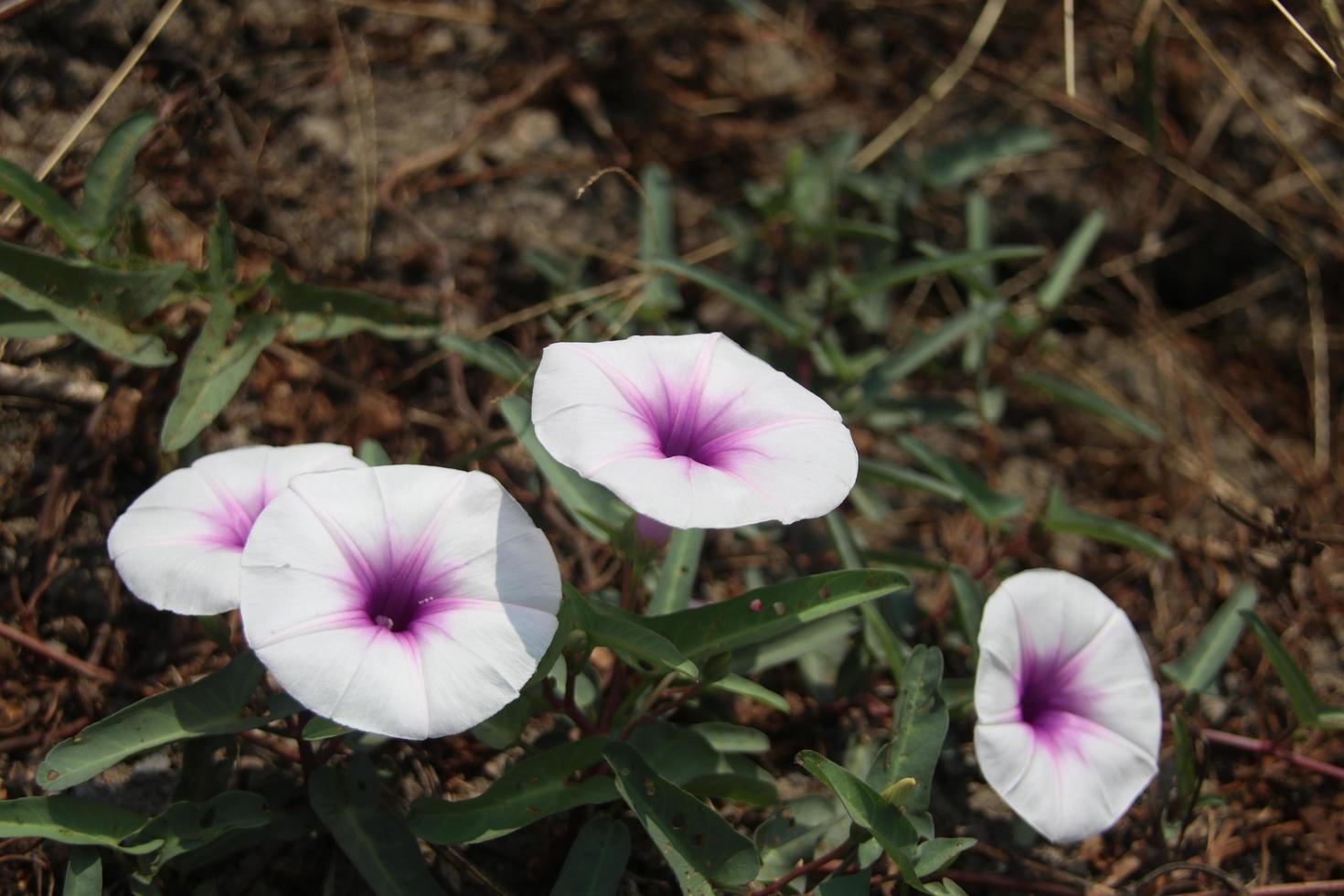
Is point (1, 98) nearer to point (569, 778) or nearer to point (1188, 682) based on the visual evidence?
point (569, 778)

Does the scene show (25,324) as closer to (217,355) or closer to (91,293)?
(91,293)

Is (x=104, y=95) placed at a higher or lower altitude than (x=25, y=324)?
higher

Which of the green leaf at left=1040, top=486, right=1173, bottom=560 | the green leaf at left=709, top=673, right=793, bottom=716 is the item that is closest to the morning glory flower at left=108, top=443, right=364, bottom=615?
the green leaf at left=709, top=673, right=793, bottom=716

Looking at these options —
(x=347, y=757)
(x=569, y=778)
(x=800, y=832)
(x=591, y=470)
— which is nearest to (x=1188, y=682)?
(x=800, y=832)

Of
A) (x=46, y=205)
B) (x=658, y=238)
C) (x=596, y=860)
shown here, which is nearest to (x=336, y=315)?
(x=46, y=205)

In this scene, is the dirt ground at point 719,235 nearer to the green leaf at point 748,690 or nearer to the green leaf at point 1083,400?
the green leaf at point 1083,400

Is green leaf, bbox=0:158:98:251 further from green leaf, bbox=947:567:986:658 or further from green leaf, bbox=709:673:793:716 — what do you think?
green leaf, bbox=947:567:986:658

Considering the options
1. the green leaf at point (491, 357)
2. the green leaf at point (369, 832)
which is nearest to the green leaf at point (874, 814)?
the green leaf at point (369, 832)

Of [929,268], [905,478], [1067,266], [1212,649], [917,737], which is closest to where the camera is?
[917,737]
